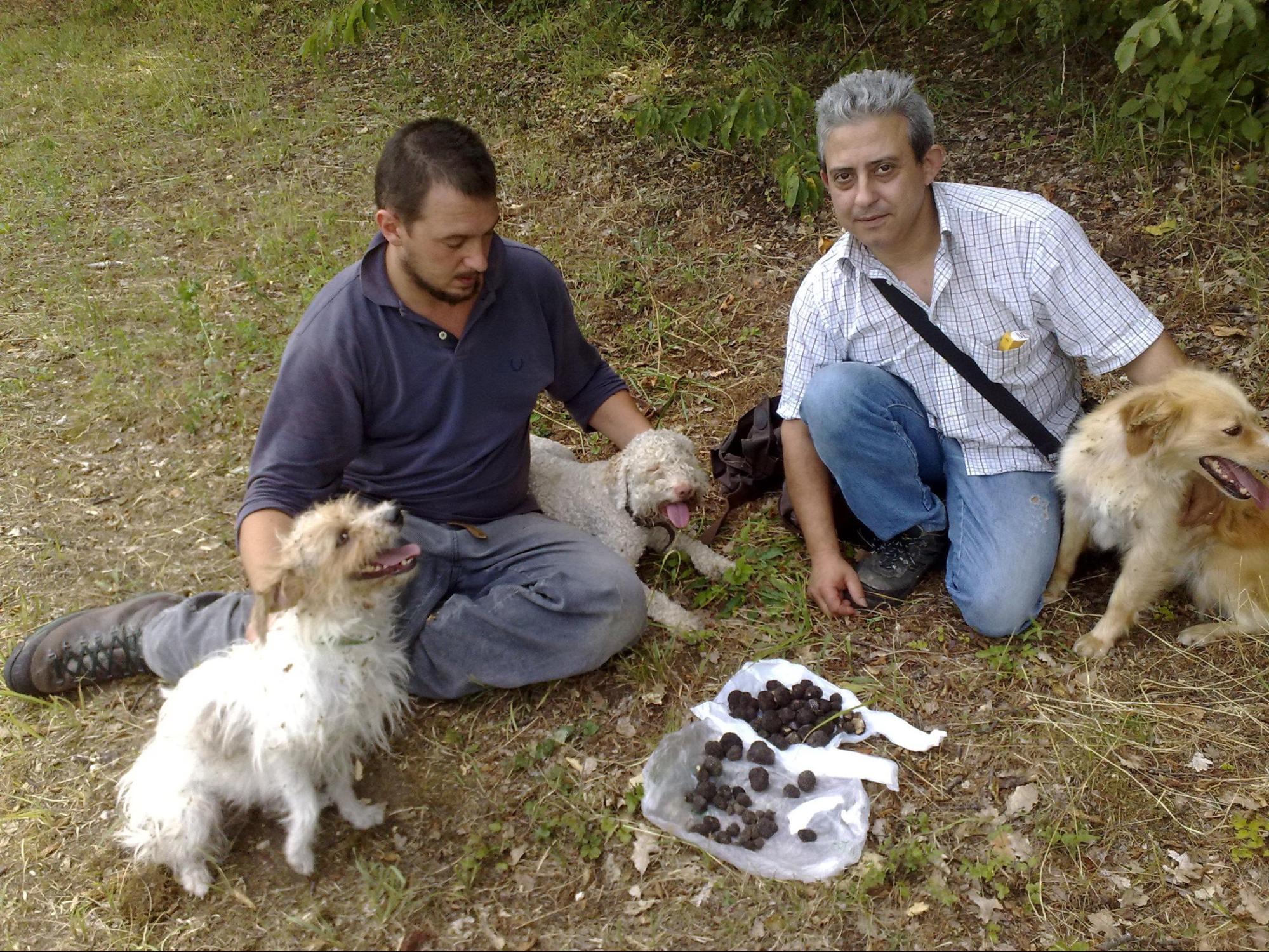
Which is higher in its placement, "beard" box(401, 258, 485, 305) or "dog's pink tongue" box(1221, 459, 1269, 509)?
"beard" box(401, 258, 485, 305)

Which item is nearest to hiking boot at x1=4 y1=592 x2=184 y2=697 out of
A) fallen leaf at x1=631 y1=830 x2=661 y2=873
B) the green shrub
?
fallen leaf at x1=631 y1=830 x2=661 y2=873

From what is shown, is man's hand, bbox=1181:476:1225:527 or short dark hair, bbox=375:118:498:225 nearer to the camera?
short dark hair, bbox=375:118:498:225

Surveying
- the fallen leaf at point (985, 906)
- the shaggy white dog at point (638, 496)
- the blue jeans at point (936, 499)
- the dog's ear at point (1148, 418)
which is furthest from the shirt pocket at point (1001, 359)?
the fallen leaf at point (985, 906)

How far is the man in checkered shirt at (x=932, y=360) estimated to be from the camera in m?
3.47

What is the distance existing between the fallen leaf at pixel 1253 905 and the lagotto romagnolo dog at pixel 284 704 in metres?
2.76

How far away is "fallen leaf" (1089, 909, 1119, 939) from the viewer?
2.74 meters

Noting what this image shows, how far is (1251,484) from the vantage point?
11.1 feet

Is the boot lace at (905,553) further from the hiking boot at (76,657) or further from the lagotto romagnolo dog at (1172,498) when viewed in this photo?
the hiking boot at (76,657)

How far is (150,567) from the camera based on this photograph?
4438mm

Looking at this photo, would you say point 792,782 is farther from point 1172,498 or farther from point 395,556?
point 1172,498

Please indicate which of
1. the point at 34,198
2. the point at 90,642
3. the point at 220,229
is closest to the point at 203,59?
the point at 34,198

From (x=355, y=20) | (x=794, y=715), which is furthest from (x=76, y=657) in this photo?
(x=355, y=20)

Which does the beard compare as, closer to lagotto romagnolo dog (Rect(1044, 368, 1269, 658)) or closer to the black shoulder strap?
the black shoulder strap

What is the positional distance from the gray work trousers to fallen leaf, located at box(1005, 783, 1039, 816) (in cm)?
146
